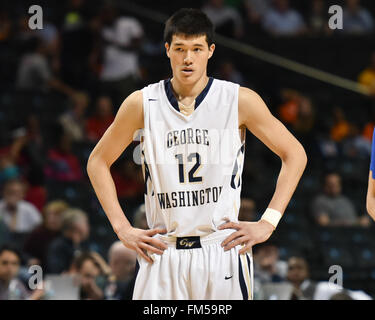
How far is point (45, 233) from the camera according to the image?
9.17 metres

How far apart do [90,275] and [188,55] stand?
344 cm

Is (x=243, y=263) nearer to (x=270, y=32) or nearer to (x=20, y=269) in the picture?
(x=20, y=269)

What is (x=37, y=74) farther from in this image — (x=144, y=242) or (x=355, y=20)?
(x=144, y=242)

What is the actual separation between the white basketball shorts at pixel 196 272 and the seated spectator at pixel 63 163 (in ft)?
21.2

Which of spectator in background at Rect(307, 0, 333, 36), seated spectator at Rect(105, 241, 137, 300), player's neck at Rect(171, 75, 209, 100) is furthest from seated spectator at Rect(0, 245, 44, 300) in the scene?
spectator in background at Rect(307, 0, 333, 36)

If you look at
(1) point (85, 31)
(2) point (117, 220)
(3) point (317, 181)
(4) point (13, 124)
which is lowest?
(2) point (117, 220)

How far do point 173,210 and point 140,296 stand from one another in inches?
19.9

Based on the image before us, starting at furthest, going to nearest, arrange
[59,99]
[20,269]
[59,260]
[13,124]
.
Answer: [59,99] → [13,124] → [59,260] → [20,269]

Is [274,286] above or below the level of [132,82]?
below

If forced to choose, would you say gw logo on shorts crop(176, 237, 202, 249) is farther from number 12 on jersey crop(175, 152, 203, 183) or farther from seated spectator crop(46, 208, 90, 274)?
seated spectator crop(46, 208, 90, 274)

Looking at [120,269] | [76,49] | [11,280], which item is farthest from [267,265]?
[76,49]

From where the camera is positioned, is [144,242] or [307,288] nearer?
[144,242]

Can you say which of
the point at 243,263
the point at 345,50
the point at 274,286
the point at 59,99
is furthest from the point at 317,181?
the point at 243,263

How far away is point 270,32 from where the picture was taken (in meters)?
14.2
